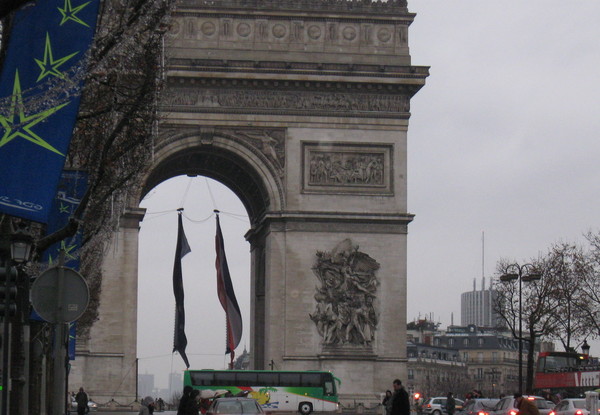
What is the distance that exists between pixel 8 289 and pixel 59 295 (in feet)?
6.88

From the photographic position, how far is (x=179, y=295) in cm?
5897

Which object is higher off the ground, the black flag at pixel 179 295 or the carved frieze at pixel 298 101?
the carved frieze at pixel 298 101

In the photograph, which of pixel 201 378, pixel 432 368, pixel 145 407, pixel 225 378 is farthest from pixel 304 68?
pixel 432 368

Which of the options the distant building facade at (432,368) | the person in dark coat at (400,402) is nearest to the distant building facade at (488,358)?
the distant building facade at (432,368)

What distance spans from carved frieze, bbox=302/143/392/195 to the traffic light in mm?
36279

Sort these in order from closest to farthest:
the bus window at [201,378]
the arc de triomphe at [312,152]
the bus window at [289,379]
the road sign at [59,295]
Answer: the road sign at [59,295] < the bus window at [289,379] < the arc de triomphe at [312,152] < the bus window at [201,378]

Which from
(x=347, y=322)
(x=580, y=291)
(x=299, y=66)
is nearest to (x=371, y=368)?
(x=347, y=322)

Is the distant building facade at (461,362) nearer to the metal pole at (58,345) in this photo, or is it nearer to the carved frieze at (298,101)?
the carved frieze at (298,101)

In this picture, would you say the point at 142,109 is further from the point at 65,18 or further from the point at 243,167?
A: the point at 243,167

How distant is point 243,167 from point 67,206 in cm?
3336

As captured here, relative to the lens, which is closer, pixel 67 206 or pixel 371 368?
pixel 67 206

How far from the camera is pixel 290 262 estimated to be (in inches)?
2100

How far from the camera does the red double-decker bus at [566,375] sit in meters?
56.8

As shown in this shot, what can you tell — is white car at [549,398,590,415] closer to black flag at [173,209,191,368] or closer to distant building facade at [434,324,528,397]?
black flag at [173,209,191,368]
